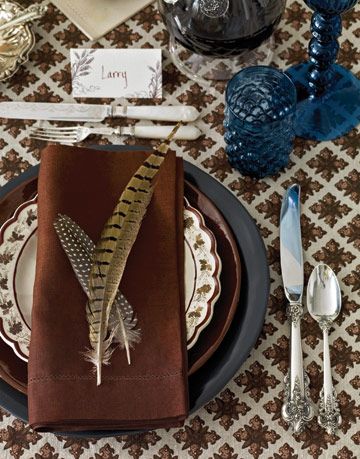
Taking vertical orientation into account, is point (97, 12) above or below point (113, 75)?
above

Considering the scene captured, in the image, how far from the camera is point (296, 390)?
0.85 meters

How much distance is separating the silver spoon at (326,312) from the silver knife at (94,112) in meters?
0.26

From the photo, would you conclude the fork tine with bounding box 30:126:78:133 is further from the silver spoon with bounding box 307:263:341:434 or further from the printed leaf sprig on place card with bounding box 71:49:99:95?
the silver spoon with bounding box 307:263:341:434

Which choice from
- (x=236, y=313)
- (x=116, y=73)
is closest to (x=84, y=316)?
(x=236, y=313)

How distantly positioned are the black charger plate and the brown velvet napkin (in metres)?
0.03

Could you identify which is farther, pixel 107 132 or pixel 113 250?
pixel 107 132

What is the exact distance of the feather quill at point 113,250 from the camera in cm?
79

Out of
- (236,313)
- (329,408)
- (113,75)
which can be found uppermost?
(113,75)

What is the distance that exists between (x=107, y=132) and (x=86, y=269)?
237 mm

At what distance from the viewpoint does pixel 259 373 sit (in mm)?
880

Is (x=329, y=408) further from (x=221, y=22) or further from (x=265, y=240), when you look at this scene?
(x=221, y=22)

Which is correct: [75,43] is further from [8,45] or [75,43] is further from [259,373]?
[259,373]

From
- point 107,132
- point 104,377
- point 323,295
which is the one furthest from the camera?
point 107,132

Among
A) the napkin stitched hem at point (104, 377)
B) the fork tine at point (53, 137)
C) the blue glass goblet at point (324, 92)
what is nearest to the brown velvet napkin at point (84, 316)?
the napkin stitched hem at point (104, 377)
